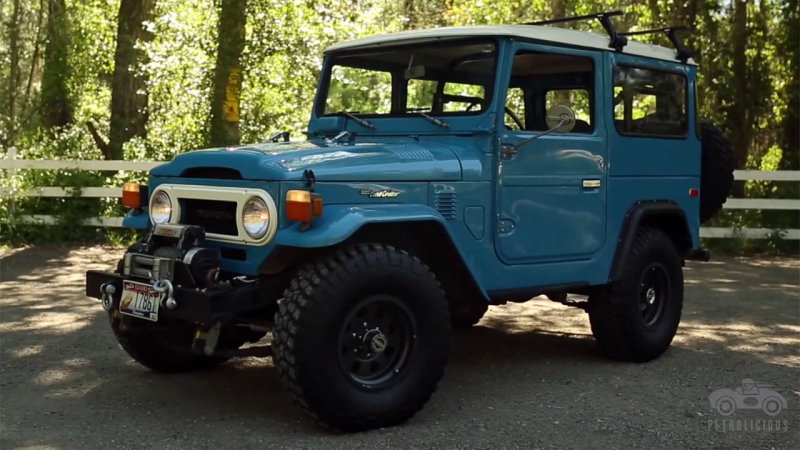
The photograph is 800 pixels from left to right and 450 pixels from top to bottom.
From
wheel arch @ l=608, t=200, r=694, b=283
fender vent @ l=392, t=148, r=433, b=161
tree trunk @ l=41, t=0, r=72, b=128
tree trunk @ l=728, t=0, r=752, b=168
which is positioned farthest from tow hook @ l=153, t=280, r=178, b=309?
tree trunk @ l=41, t=0, r=72, b=128

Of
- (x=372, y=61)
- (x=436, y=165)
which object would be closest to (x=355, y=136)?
(x=372, y=61)

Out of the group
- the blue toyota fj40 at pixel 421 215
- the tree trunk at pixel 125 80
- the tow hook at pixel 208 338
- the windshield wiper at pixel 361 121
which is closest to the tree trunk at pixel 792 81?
the blue toyota fj40 at pixel 421 215

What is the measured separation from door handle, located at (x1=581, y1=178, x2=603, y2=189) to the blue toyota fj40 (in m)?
0.01

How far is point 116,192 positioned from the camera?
487 inches

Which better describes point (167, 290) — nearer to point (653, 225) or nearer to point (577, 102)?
point (577, 102)

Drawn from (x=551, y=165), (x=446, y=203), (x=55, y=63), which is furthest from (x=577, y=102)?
(x=55, y=63)

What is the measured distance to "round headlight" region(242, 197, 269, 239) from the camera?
15.6 ft

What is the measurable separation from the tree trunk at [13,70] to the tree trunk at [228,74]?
761 centimetres

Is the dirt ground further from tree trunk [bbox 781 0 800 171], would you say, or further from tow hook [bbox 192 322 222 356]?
tree trunk [bbox 781 0 800 171]

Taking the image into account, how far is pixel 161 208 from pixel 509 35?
7.40 ft

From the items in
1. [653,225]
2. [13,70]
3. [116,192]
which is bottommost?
[653,225]

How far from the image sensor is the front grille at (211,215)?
5.03m

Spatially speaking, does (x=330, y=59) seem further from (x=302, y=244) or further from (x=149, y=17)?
(x=149, y=17)

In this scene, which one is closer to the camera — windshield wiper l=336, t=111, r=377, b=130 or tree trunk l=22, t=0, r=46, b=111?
windshield wiper l=336, t=111, r=377, b=130
